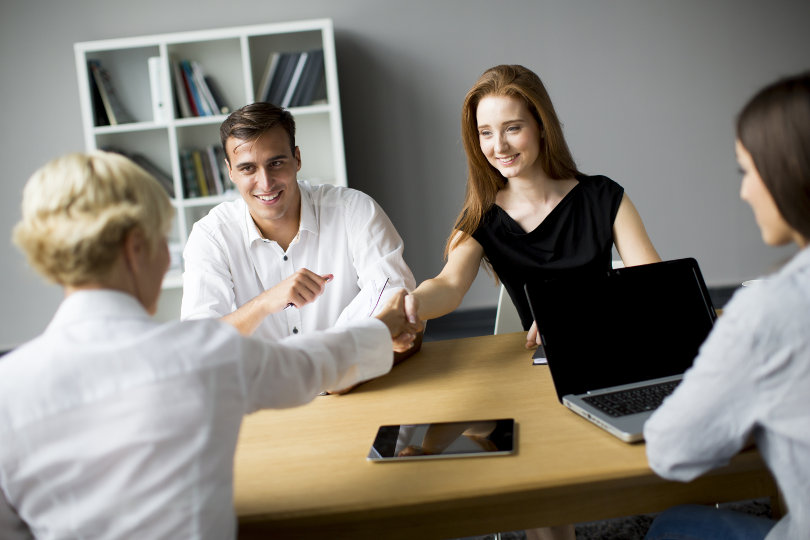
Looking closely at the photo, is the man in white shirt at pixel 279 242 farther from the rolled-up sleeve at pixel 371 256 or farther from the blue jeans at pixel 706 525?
the blue jeans at pixel 706 525

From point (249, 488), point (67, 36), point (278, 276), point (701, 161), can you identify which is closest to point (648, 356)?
point (249, 488)

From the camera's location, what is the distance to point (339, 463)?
1.16 m

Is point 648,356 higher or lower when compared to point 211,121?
lower

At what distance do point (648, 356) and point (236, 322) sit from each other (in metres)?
1.12

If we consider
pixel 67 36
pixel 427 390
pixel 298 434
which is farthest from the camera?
pixel 67 36

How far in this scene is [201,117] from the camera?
3.88 metres

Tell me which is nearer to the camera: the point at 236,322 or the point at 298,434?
the point at 298,434

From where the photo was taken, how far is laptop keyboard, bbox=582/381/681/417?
122 centimetres

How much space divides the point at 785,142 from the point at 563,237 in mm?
1136

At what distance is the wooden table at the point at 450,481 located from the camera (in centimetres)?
103

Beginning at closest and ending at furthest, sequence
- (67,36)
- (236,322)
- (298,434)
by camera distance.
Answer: (298,434)
(236,322)
(67,36)

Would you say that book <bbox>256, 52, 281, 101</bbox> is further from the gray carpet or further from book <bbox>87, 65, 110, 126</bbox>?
the gray carpet

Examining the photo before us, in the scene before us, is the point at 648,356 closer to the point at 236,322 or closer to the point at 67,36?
the point at 236,322

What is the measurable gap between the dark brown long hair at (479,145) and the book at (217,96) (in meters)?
2.38
